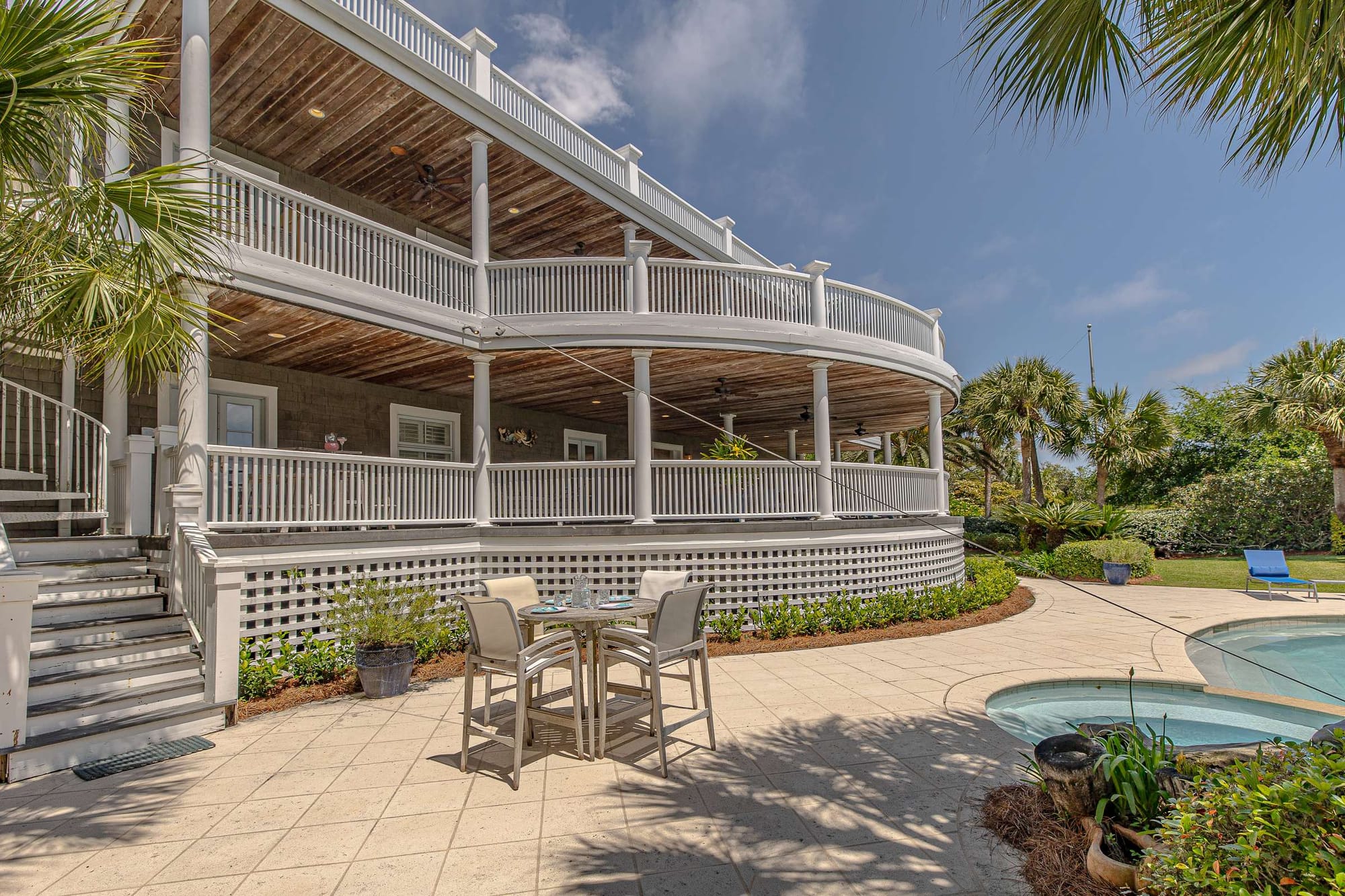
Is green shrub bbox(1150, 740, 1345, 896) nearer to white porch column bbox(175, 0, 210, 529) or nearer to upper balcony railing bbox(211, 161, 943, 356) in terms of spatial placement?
white porch column bbox(175, 0, 210, 529)

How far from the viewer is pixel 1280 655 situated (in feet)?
31.0

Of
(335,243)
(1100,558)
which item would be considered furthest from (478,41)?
(1100,558)

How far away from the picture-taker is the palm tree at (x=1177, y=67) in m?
2.85

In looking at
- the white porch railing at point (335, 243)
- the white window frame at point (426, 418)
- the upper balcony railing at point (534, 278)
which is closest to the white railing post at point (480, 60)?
the upper balcony railing at point (534, 278)

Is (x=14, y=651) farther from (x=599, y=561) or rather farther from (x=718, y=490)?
(x=718, y=490)

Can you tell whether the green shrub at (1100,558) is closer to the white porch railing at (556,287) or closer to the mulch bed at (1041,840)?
the white porch railing at (556,287)

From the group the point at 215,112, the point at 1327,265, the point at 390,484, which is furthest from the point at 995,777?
the point at 1327,265

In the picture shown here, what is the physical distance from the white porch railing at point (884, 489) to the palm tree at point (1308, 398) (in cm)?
1251

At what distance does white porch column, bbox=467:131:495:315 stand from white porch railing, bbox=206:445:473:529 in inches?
93.3

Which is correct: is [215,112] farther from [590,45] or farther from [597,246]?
[590,45]

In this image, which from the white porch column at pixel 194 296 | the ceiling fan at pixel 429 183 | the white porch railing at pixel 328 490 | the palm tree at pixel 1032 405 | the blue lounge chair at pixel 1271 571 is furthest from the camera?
the palm tree at pixel 1032 405

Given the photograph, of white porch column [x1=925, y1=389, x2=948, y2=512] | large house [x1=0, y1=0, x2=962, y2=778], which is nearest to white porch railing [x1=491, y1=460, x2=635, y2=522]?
large house [x1=0, y1=0, x2=962, y2=778]

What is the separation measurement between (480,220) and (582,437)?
6.67 metres

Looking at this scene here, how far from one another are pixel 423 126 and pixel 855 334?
276 inches
